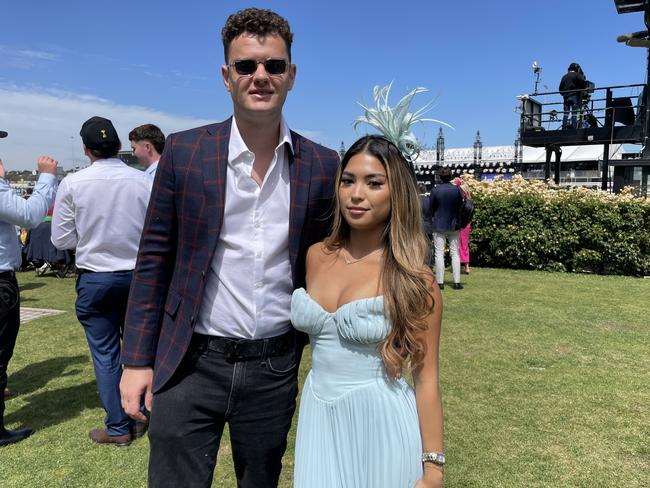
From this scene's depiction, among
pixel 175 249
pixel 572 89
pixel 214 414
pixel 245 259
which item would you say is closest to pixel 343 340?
pixel 245 259

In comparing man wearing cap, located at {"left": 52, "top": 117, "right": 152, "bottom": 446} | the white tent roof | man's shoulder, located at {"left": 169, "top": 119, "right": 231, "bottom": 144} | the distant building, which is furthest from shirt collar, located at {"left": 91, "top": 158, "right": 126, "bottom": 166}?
the white tent roof

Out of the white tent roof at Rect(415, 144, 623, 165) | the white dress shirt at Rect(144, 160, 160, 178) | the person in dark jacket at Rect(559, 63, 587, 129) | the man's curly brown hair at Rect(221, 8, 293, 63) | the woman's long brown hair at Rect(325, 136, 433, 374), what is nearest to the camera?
the woman's long brown hair at Rect(325, 136, 433, 374)

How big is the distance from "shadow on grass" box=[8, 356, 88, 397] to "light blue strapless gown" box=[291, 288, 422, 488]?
12.8ft

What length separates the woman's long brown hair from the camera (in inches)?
67.4

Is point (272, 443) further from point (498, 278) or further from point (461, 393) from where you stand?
point (498, 278)

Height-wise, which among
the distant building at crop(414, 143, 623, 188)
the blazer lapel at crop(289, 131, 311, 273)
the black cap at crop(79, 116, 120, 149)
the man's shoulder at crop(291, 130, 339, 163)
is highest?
the distant building at crop(414, 143, 623, 188)

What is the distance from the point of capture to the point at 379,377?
1.78 meters

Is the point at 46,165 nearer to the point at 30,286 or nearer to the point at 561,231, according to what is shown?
the point at 30,286

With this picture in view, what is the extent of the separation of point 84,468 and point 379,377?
2506 mm

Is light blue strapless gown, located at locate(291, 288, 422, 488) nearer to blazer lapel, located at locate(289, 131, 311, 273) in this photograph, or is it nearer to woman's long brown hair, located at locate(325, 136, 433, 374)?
woman's long brown hair, located at locate(325, 136, 433, 374)

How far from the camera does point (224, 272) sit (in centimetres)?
188

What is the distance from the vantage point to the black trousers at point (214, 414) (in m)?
1.85

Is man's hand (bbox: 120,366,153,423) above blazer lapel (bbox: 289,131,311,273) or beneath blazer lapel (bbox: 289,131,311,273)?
beneath

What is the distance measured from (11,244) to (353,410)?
290 centimetres
